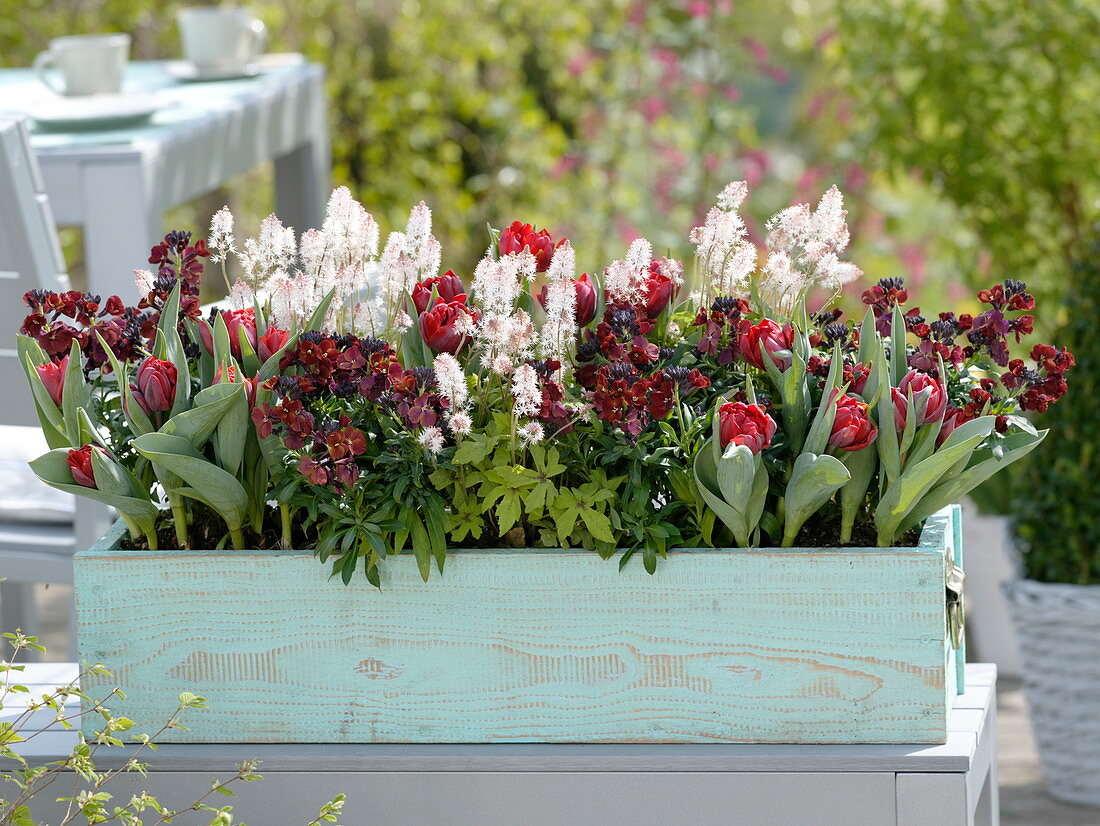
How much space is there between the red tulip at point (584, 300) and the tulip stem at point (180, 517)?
34 cm

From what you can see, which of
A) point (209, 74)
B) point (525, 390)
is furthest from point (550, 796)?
point (209, 74)

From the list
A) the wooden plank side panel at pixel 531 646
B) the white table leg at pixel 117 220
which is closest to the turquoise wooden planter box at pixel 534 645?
the wooden plank side panel at pixel 531 646

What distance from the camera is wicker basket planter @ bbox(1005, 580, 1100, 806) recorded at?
7.12ft

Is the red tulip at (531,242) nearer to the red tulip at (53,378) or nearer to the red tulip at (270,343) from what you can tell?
the red tulip at (270,343)

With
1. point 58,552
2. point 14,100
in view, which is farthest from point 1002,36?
point 58,552

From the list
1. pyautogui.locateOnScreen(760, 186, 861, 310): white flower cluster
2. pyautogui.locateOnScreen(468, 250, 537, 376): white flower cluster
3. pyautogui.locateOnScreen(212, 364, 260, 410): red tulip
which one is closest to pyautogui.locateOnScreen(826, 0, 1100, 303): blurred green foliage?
pyautogui.locateOnScreen(760, 186, 861, 310): white flower cluster

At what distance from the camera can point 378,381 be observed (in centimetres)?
107

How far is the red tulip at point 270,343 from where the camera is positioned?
1147 mm

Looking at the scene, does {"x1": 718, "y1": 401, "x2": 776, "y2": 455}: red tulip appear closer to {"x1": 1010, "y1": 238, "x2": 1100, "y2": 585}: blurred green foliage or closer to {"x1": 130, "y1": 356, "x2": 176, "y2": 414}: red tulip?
{"x1": 130, "y1": 356, "x2": 176, "y2": 414}: red tulip

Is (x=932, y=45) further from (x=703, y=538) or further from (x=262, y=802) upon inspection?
(x=262, y=802)

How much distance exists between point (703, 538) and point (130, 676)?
479mm

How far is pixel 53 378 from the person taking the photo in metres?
1.15

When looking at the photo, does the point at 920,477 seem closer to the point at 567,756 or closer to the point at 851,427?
the point at 851,427

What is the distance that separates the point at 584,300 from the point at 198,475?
13.4 inches
